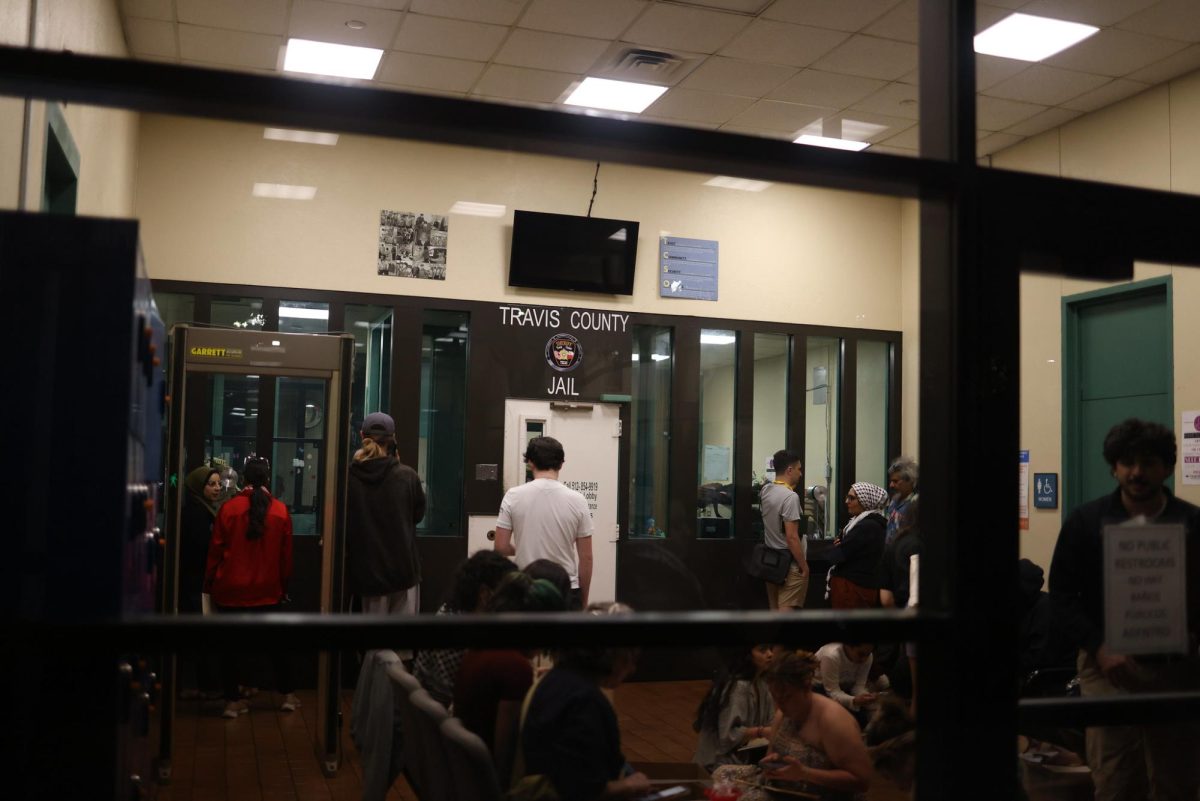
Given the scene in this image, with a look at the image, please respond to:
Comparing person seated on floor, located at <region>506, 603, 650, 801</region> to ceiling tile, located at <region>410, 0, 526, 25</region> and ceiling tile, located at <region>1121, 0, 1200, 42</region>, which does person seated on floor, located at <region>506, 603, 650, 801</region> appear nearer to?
ceiling tile, located at <region>410, 0, 526, 25</region>

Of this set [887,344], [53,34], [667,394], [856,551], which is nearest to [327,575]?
[53,34]

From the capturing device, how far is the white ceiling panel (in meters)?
5.45

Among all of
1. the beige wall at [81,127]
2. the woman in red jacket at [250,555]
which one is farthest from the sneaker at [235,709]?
the beige wall at [81,127]

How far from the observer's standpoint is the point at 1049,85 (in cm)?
568

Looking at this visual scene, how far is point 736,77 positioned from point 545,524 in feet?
14.1

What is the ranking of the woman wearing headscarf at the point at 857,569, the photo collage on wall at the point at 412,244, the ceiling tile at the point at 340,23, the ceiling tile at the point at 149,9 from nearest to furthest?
the ceiling tile at the point at 149,9
the ceiling tile at the point at 340,23
the woman wearing headscarf at the point at 857,569
the photo collage on wall at the point at 412,244

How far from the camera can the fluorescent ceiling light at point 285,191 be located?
19.4ft

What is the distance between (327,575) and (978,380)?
3.40m

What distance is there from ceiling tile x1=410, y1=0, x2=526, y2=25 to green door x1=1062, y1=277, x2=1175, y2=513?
392 centimetres

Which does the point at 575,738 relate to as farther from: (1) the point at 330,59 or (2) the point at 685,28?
(1) the point at 330,59

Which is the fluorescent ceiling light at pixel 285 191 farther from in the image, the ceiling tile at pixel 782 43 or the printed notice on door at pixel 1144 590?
the printed notice on door at pixel 1144 590

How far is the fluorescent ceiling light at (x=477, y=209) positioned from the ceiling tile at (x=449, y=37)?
4.65 ft

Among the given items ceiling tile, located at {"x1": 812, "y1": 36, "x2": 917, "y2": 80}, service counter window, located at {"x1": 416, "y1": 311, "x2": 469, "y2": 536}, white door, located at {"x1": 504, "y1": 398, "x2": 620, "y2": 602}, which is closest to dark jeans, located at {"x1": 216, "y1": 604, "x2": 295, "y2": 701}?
white door, located at {"x1": 504, "y1": 398, "x2": 620, "y2": 602}

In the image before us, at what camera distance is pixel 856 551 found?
205 inches
